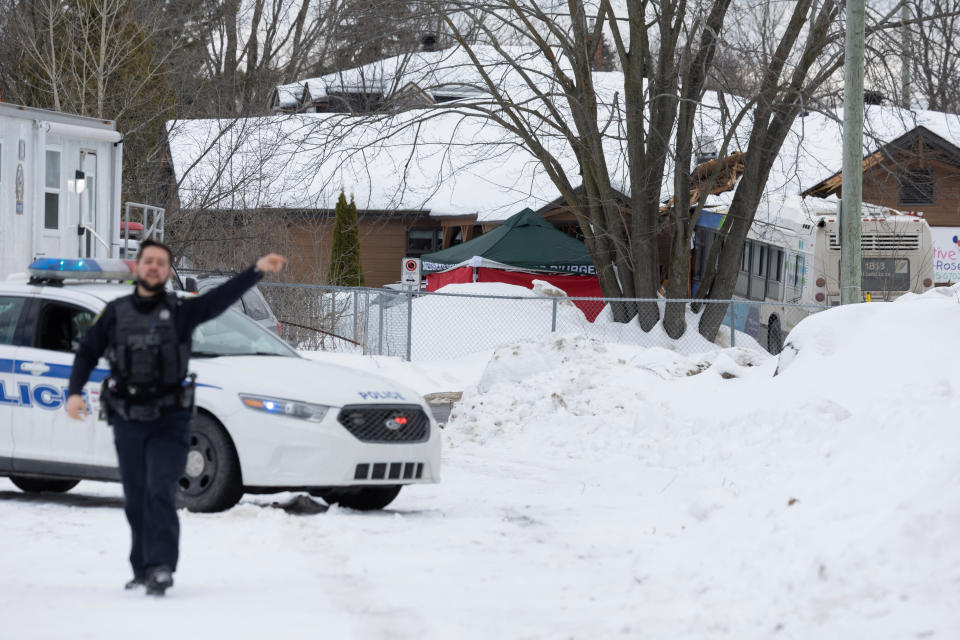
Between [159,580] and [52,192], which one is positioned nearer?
[159,580]

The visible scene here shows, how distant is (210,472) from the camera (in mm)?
8188

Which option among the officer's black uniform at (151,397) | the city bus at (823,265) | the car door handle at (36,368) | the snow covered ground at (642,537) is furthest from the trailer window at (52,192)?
the city bus at (823,265)

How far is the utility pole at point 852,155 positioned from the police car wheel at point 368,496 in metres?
8.79

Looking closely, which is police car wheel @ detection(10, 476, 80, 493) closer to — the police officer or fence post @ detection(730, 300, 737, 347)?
the police officer

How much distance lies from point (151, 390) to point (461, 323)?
18.2 meters

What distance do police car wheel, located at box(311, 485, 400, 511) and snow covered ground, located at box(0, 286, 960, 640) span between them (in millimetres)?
106

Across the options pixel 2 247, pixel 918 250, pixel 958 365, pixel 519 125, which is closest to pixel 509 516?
pixel 958 365

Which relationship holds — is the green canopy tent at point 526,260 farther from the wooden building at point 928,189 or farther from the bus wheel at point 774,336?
the wooden building at point 928,189

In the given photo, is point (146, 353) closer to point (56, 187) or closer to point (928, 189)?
point (56, 187)

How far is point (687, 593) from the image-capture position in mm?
5949

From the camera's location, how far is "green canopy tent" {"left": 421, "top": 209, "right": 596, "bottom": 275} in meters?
31.8

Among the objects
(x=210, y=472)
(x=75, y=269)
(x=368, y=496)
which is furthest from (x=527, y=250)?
(x=210, y=472)

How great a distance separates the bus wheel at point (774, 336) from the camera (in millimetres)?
25312

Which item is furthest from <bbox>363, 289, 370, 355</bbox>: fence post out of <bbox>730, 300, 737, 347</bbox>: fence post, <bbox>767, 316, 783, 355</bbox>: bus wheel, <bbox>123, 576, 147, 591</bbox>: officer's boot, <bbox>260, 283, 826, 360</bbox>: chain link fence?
<bbox>123, 576, 147, 591</bbox>: officer's boot
